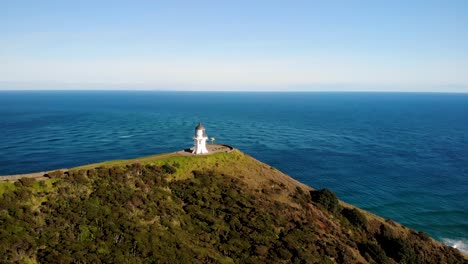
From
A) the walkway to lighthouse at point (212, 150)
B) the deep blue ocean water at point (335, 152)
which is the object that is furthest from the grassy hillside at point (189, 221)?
the deep blue ocean water at point (335, 152)

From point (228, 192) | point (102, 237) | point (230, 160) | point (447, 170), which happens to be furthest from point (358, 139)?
point (102, 237)

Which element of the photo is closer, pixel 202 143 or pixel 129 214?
pixel 129 214

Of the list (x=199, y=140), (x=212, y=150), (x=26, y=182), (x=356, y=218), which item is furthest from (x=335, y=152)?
(x=26, y=182)

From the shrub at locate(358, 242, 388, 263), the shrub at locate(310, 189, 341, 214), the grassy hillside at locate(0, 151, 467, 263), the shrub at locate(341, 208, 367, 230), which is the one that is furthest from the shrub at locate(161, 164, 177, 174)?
the shrub at locate(358, 242, 388, 263)

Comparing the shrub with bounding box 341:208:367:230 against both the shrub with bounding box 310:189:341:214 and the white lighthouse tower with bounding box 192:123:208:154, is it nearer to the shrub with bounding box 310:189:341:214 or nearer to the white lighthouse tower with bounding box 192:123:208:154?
the shrub with bounding box 310:189:341:214

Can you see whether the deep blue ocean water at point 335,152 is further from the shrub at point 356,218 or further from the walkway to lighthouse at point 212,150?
the walkway to lighthouse at point 212,150

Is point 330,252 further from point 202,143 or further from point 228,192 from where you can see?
A: point 202,143
